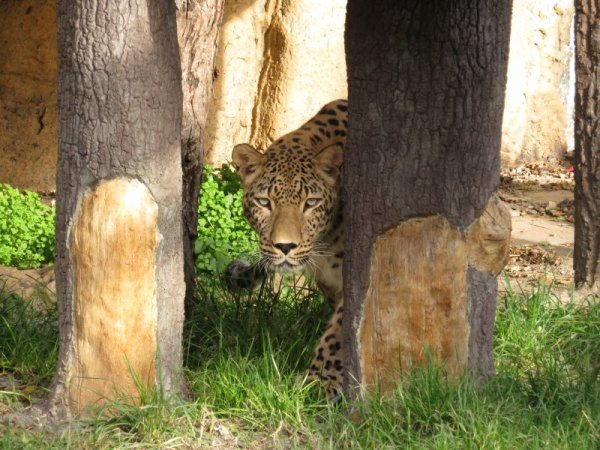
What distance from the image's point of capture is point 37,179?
11.1m

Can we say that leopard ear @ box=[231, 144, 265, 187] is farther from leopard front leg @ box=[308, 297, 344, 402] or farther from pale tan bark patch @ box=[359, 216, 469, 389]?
pale tan bark patch @ box=[359, 216, 469, 389]

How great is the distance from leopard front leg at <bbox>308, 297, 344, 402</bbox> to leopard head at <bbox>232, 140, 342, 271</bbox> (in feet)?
1.36

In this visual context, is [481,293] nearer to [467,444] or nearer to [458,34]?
[467,444]

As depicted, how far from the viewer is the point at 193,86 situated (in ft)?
19.4

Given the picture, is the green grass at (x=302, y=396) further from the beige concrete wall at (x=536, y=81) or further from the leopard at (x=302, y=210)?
the beige concrete wall at (x=536, y=81)

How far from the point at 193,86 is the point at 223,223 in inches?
118

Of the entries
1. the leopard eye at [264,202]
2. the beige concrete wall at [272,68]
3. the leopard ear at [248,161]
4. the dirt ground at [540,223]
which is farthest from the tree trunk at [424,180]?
the beige concrete wall at [272,68]

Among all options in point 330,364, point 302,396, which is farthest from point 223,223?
point 302,396

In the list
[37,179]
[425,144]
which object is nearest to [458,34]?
[425,144]

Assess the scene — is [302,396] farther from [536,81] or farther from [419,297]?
[536,81]

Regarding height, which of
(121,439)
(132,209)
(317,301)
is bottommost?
(121,439)

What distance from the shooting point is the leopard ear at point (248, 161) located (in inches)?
218

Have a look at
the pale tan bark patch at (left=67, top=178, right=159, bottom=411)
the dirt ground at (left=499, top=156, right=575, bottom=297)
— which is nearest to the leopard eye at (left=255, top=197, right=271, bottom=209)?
the pale tan bark patch at (left=67, top=178, right=159, bottom=411)

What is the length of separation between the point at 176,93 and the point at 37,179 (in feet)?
22.3
